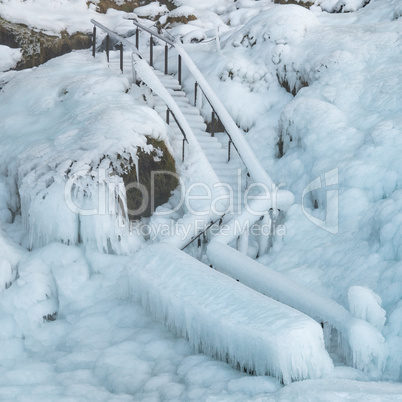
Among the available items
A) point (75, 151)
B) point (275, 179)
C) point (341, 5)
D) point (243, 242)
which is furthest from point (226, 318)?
point (341, 5)

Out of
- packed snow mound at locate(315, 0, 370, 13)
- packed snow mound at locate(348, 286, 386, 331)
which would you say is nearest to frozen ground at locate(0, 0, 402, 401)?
packed snow mound at locate(348, 286, 386, 331)

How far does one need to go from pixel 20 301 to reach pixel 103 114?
3490mm

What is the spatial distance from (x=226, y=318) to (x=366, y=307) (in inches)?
57.9

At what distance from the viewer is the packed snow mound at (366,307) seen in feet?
19.9

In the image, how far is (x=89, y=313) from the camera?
7.38 m

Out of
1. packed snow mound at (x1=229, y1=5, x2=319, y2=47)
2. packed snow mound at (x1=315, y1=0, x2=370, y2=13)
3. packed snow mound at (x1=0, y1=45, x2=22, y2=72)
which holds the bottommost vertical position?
packed snow mound at (x1=0, y1=45, x2=22, y2=72)

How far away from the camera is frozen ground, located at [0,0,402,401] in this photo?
233 inches

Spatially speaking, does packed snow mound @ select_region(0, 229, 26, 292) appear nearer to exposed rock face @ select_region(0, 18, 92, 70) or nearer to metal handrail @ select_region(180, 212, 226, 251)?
metal handrail @ select_region(180, 212, 226, 251)

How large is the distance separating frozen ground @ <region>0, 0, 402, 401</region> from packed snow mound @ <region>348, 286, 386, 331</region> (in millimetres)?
12

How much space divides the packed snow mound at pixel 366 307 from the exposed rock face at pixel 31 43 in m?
11.5

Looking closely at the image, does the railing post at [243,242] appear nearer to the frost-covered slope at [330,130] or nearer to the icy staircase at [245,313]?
the icy staircase at [245,313]

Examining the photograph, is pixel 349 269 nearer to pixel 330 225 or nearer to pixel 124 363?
pixel 330 225

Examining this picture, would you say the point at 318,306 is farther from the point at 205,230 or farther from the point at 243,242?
the point at 205,230

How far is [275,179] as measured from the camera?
9469 mm
